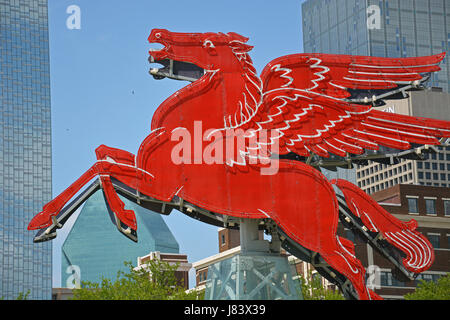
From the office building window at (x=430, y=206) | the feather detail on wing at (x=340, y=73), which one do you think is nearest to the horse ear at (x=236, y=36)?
the feather detail on wing at (x=340, y=73)

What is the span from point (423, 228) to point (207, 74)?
1998 inches

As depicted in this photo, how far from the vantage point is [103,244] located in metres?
168

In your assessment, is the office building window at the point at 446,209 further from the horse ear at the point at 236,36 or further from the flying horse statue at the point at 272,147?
the horse ear at the point at 236,36

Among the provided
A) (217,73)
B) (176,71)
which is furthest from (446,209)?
(176,71)

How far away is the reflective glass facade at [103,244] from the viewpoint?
164m

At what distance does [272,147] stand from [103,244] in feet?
418

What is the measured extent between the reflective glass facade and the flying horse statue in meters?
117

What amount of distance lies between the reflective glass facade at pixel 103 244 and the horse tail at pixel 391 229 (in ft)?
387

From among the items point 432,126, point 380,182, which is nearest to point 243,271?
point 432,126

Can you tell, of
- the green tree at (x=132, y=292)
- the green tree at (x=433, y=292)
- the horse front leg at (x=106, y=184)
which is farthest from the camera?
the green tree at (x=433, y=292)

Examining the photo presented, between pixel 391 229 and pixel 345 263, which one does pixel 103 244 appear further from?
pixel 345 263

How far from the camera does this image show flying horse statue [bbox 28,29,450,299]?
1683 inches

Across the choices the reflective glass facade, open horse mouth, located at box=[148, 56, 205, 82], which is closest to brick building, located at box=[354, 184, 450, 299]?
open horse mouth, located at box=[148, 56, 205, 82]

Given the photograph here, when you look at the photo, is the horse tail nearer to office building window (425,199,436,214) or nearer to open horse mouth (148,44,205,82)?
open horse mouth (148,44,205,82)
